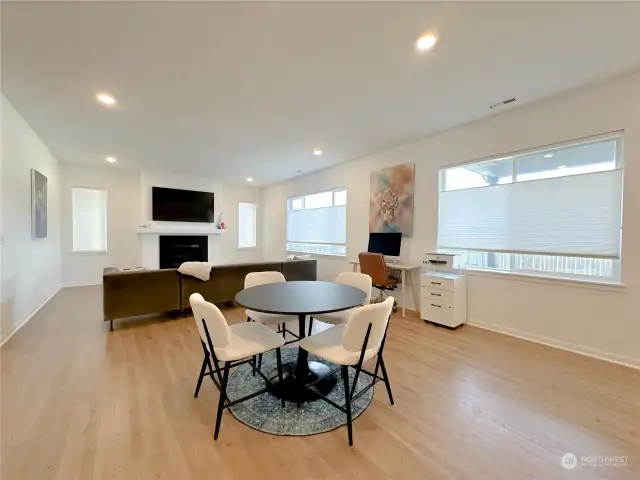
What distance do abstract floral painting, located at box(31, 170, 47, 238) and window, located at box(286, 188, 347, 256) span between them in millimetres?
4589

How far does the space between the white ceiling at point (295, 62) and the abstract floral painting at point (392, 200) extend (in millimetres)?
705

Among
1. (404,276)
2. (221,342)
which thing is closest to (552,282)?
(404,276)

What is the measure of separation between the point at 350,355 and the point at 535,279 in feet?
8.63

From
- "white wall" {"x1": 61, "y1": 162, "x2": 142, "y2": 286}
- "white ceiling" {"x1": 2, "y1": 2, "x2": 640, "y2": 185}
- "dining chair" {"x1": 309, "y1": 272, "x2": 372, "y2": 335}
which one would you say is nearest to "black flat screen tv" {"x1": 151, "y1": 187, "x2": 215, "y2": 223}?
"white wall" {"x1": 61, "y1": 162, "x2": 142, "y2": 286}

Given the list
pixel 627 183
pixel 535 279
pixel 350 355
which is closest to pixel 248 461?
pixel 350 355

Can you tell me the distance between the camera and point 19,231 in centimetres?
345

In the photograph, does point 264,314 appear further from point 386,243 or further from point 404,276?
point 386,243

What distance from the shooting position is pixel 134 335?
3.26 m

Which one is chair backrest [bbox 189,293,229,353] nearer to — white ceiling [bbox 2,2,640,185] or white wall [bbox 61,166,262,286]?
white ceiling [bbox 2,2,640,185]

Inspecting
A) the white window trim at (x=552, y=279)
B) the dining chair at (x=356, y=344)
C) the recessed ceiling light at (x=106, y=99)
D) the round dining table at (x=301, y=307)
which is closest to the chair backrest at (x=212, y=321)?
the round dining table at (x=301, y=307)

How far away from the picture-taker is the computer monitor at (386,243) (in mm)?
4438

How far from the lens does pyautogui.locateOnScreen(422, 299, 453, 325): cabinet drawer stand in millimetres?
3541

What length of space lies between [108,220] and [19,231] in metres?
3.05

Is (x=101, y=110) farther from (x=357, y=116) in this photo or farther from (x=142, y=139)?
(x=357, y=116)
